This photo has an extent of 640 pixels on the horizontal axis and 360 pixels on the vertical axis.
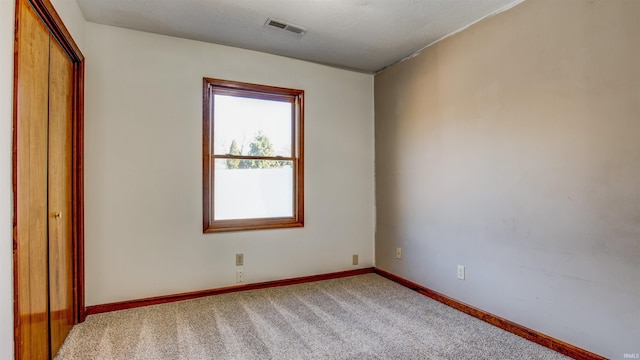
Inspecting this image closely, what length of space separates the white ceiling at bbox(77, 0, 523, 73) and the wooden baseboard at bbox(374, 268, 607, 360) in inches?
92.1

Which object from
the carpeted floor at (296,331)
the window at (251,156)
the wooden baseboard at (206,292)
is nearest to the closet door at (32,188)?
the carpeted floor at (296,331)

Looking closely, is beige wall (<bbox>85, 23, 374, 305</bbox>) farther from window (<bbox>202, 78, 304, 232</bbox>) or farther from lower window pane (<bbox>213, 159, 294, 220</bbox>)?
lower window pane (<bbox>213, 159, 294, 220</bbox>)

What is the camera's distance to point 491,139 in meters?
2.52

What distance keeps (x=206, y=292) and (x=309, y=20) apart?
259 cm

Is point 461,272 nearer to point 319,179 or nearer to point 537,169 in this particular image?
point 537,169

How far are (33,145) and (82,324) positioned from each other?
59.8 inches

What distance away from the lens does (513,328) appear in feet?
7.61

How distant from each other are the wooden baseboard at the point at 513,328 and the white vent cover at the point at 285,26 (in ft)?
8.68

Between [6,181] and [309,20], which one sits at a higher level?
[309,20]

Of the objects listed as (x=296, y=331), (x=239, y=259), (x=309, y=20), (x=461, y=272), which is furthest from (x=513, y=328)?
(x=309, y=20)

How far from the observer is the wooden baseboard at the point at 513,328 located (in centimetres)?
198

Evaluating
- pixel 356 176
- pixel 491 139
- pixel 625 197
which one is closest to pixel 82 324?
pixel 356 176

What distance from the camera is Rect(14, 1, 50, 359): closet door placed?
1497mm

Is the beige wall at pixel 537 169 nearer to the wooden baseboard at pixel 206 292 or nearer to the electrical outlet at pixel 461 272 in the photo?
the electrical outlet at pixel 461 272
